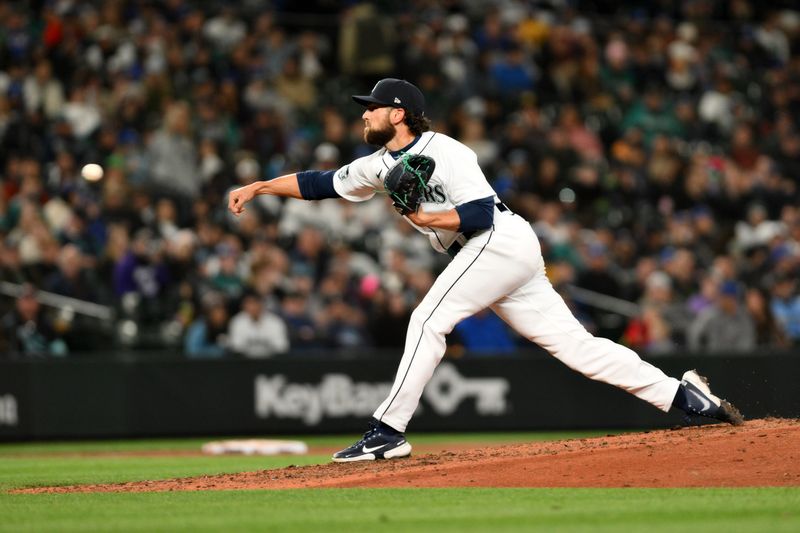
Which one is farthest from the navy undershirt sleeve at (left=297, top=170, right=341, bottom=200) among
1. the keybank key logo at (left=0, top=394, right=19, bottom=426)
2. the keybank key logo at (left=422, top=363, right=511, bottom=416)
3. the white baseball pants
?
the keybank key logo at (left=422, top=363, right=511, bottom=416)

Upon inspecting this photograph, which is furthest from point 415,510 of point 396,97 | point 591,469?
point 396,97

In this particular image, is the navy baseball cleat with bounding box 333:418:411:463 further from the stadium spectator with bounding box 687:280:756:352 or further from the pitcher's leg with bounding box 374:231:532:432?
the stadium spectator with bounding box 687:280:756:352

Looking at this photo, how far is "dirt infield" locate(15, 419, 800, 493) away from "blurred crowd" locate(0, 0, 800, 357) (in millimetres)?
6948

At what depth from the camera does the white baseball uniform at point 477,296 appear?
8.02 metres

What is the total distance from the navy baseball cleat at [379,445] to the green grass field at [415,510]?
2.68 ft

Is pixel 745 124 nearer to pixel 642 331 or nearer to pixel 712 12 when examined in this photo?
pixel 712 12

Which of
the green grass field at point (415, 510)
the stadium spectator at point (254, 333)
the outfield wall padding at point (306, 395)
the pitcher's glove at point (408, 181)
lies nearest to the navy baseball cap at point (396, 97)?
the pitcher's glove at point (408, 181)

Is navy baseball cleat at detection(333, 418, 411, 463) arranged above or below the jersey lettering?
below

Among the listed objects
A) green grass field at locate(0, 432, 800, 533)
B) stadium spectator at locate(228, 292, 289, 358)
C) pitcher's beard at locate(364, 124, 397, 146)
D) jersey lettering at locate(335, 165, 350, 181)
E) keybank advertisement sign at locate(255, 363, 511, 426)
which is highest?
pitcher's beard at locate(364, 124, 397, 146)

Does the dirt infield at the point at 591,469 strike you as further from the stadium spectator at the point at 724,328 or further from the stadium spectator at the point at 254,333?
the stadium spectator at the point at 724,328

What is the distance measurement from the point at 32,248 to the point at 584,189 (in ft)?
25.6

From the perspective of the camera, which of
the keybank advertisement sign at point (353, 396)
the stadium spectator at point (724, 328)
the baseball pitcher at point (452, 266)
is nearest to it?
the baseball pitcher at point (452, 266)

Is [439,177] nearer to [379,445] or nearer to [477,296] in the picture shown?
[477,296]

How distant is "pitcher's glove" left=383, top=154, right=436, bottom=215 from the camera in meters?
7.79
